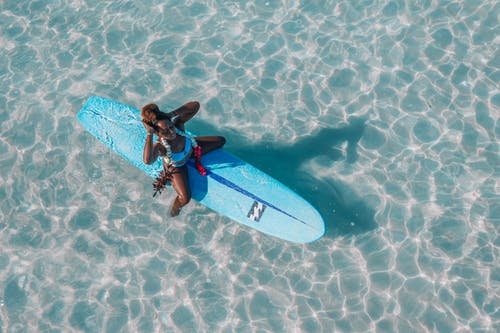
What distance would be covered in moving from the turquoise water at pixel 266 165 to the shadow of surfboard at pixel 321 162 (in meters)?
0.03

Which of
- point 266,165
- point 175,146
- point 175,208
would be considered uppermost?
point 175,146

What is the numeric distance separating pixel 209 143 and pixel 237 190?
35.1 inches

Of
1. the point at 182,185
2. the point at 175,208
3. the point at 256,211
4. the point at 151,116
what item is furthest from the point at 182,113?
the point at 256,211

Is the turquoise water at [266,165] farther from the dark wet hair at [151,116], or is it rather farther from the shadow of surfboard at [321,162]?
the dark wet hair at [151,116]

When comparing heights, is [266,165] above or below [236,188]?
below

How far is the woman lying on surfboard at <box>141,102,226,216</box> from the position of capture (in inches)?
261

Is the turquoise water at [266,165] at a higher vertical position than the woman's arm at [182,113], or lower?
lower

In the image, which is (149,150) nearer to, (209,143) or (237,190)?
(209,143)

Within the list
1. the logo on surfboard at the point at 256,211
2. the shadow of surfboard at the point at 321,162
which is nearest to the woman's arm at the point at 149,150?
the logo on surfboard at the point at 256,211

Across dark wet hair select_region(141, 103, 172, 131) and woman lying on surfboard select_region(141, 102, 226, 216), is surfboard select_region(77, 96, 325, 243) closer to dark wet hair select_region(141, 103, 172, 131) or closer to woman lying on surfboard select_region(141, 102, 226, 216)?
woman lying on surfboard select_region(141, 102, 226, 216)

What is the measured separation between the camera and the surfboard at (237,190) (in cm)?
751

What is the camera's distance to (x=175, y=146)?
7.20 m

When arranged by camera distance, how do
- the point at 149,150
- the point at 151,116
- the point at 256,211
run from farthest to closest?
the point at 256,211 < the point at 149,150 < the point at 151,116

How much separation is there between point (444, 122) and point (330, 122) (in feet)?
6.36
